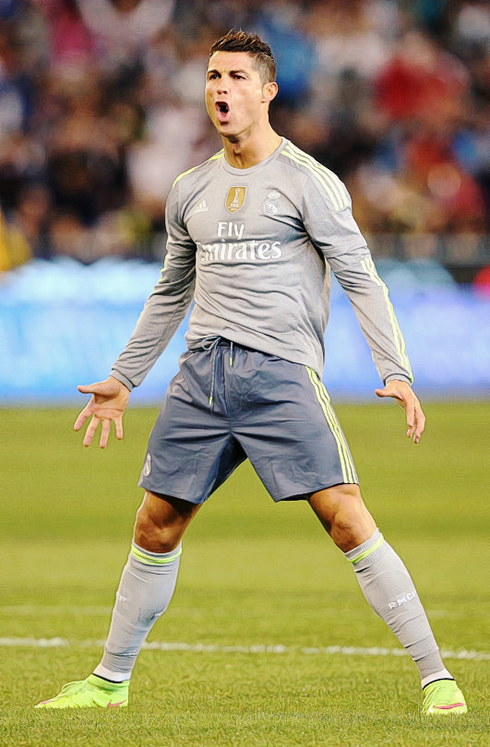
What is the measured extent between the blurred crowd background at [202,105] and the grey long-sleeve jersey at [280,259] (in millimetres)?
11896

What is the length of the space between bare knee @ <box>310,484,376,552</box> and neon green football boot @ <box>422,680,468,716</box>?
20.1 inches

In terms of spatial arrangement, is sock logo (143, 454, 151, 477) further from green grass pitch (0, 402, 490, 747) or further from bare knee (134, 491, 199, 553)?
green grass pitch (0, 402, 490, 747)

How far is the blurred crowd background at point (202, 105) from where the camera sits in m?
16.6

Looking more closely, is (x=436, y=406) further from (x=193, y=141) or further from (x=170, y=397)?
(x=170, y=397)

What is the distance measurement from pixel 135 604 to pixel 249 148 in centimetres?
158

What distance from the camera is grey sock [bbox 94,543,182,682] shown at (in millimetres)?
4172

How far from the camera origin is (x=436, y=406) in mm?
13406

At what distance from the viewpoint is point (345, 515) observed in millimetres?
3842

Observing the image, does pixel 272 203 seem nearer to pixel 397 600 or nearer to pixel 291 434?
pixel 291 434

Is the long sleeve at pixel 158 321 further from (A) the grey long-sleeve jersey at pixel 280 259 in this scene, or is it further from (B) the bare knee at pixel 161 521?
(B) the bare knee at pixel 161 521

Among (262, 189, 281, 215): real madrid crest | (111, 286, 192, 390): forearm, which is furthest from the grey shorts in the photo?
(262, 189, 281, 215): real madrid crest

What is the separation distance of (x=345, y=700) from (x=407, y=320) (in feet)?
31.3

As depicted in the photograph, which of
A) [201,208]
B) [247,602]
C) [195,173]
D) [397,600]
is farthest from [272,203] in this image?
[247,602]

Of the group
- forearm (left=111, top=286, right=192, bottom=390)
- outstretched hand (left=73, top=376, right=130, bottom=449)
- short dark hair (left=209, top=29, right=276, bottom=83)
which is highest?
short dark hair (left=209, top=29, right=276, bottom=83)
